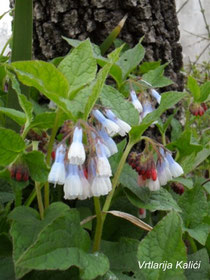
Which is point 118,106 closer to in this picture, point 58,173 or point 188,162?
point 58,173

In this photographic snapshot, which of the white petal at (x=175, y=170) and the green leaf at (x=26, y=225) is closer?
the green leaf at (x=26, y=225)

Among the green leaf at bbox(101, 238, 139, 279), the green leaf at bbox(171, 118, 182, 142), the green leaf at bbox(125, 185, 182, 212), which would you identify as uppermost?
the green leaf at bbox(125, 185, 182, 212)

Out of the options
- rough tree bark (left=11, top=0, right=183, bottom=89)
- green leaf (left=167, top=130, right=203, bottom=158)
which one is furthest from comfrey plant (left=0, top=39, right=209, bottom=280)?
rough tree bark (left=11, top=0, right=183, bottom=89)

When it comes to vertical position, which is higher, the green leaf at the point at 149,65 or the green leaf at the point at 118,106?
the green leaf at the point at 118,106

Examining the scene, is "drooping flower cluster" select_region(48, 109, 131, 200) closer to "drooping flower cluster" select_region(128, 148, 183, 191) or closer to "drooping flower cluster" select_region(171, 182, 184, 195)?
"drooping flower cluster" select_region(128, 148, 183, 191)

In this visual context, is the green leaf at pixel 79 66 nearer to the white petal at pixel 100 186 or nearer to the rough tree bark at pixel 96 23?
the white petal at pixel 100 186

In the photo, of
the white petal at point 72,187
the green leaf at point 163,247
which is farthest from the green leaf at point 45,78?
the green leaf at point 163,247
